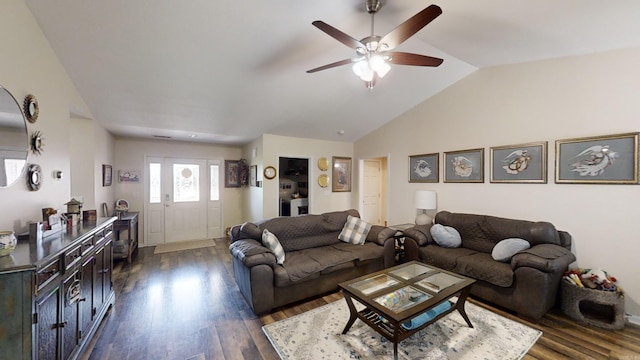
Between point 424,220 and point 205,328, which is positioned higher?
point 424,220

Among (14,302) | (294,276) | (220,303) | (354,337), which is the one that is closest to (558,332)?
(354,337)

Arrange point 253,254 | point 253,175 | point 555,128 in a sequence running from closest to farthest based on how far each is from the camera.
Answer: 1. point 253,254
2. point 555,128
3. point 253,175

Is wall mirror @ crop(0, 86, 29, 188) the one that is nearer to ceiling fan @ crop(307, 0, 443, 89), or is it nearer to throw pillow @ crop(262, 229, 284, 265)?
throw pillow @ crop(262, 229, 284, 265)

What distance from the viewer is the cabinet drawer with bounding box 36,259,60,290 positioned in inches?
55.4

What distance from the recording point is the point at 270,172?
506 centimetres

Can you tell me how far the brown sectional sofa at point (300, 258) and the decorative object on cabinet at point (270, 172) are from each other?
68.7 inches

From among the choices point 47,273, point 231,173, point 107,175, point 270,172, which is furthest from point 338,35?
point 231,173

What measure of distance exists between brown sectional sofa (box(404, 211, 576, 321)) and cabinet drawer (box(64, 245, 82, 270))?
3.65 m

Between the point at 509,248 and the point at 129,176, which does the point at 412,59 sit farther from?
the point at 129,176

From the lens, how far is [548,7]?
79.6 inches

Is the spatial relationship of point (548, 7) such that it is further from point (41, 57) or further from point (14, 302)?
point (41, 57)

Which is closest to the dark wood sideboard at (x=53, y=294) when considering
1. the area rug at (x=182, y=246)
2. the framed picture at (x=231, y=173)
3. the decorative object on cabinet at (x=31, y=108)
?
the decorative object on cabinet at (x=31, y=108)

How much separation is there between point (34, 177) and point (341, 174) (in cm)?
502

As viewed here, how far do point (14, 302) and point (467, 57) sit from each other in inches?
186
